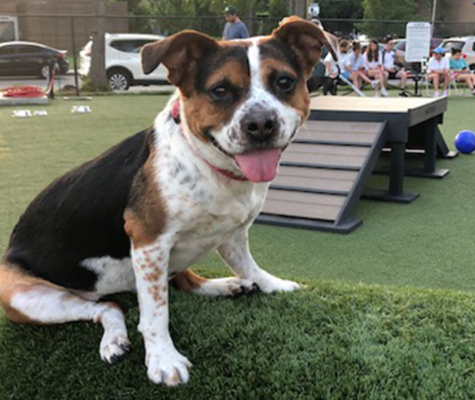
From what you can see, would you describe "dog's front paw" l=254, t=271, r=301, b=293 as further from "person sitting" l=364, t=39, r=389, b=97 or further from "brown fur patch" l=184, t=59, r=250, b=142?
"person sitting" l=364, t=39, r=389, b=97

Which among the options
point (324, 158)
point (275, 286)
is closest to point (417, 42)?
point (324, 158)

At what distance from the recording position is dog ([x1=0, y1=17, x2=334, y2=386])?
234 centimetres

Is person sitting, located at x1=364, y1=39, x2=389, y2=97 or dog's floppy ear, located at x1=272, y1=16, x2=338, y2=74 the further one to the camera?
person sitting, located at x1=364, y1=39, x2=389, y2=97

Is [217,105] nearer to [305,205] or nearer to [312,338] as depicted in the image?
[312,338]

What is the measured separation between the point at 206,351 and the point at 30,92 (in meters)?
13.0

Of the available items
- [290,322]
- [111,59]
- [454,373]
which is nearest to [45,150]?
[290,322]

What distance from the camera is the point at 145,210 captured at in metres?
2.52

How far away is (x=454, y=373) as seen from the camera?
2441 millimetres

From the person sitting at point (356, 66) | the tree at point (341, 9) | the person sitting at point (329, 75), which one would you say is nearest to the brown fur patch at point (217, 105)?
the person sitting at point (329, 75)

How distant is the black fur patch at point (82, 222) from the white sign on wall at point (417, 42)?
1509 centimetres

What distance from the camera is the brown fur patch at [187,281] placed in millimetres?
3359

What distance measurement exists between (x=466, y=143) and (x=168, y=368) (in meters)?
6.74

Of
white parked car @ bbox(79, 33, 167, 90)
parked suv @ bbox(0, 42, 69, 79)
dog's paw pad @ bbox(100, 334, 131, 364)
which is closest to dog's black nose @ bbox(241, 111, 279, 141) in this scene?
dog's paw pad @ bbox(100, 334, 131, 364)

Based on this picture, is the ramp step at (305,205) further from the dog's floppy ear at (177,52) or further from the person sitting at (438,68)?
the person sitting at (438,68)
